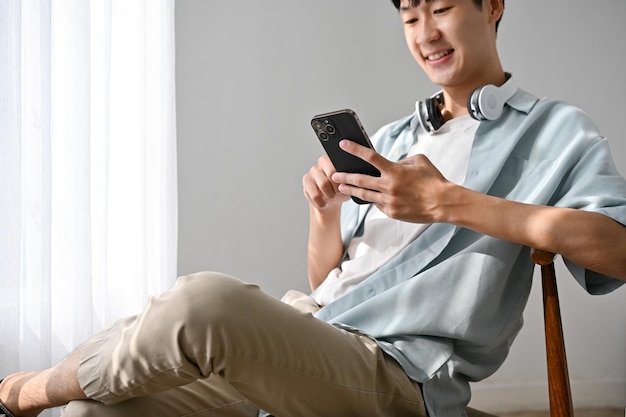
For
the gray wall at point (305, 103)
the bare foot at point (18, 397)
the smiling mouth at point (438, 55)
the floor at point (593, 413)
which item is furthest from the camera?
the floor at point (593, 413)

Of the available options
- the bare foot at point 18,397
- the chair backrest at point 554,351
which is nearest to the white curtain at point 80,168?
the bare foot at point 18,397

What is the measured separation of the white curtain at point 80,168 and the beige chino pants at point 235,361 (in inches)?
27.4

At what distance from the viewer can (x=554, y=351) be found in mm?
1287

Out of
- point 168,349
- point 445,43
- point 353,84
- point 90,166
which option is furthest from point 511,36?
point 168,349

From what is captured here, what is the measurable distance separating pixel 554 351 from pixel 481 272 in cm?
18

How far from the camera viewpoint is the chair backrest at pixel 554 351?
50.0 inches

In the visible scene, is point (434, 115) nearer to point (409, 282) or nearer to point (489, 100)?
point (489, 100)

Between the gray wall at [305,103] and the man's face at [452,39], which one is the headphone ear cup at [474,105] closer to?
the man's face at [452,39]

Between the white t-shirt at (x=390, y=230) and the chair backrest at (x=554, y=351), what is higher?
the white t-shirt at (x=390, y=230)

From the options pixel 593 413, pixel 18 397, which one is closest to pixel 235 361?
pixel 18 397

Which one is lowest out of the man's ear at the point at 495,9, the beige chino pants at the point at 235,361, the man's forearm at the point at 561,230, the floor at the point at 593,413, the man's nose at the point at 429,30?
the floor at the point at 593,413

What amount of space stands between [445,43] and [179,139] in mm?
1061

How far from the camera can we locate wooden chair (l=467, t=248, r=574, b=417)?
1.27 metres

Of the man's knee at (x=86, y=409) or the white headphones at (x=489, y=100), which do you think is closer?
the man's knee at (x=86, y=409)
